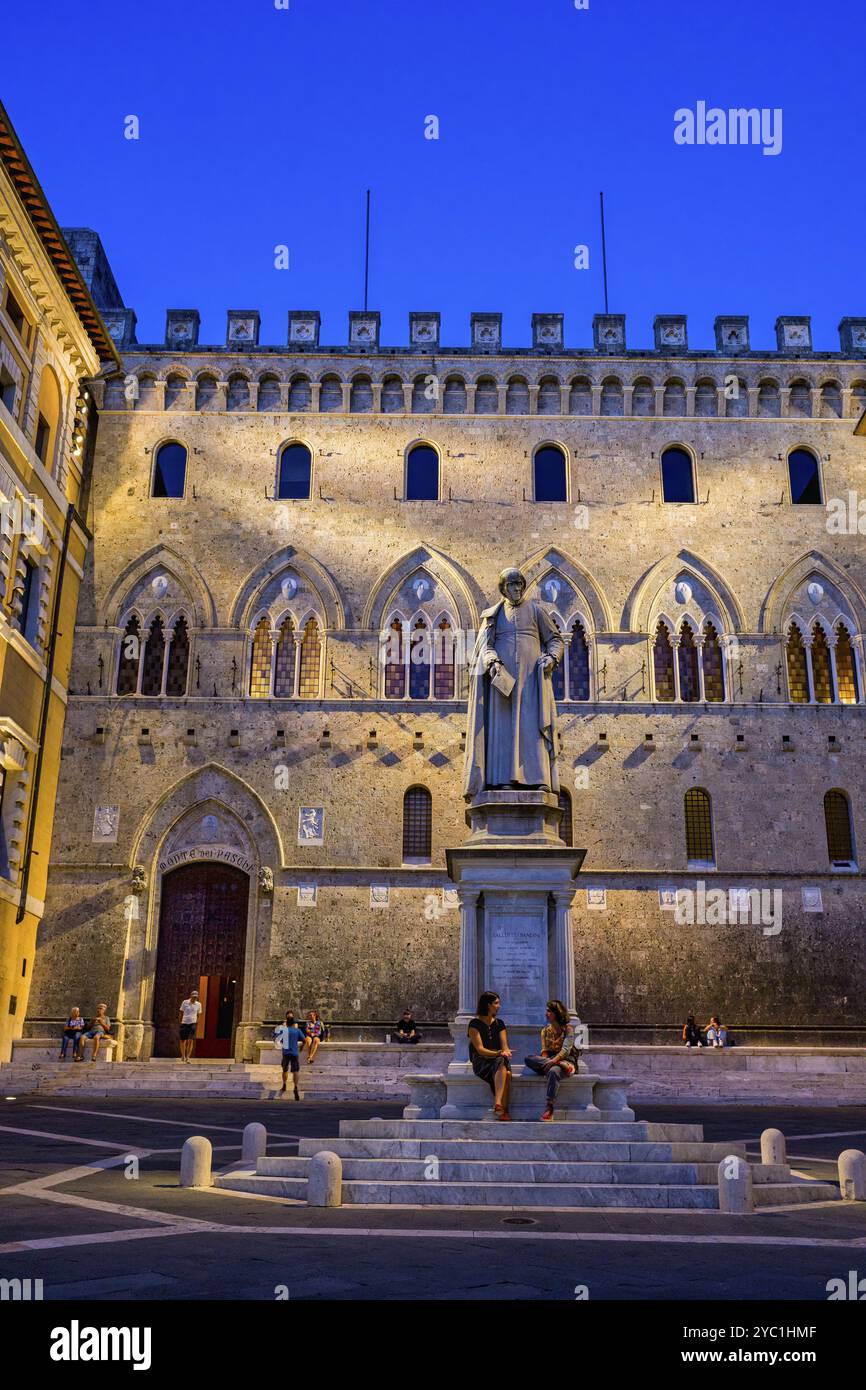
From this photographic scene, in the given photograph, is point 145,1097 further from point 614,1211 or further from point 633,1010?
point 614,1211

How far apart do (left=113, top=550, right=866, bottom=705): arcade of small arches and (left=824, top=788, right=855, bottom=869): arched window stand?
257cm

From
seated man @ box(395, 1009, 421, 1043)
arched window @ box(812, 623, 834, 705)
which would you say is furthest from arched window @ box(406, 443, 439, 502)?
seated man @ box(395, 1009, 421, 1043)

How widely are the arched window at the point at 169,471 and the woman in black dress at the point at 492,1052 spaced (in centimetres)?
2357

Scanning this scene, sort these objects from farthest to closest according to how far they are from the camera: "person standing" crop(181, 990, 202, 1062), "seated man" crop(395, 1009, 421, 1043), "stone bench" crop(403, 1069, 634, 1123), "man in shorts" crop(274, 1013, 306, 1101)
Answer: "seated man" crop(395, 1009, 421, 1043) → "person standing" crop(181, 990, 202, 1062) → "man in shorts" crop(274, 1013, 306, 1101) → "stone bench" crop(403, 1069, 634, 1123)

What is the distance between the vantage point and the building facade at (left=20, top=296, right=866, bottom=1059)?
28969 mm

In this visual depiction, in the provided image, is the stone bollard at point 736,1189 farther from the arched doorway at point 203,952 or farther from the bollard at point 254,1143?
the arched doorway at point 203,952

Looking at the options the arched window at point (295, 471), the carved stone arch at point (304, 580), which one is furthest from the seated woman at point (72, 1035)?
the arched window at point (295, 471)

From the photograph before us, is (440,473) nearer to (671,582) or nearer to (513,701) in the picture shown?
(671,582)

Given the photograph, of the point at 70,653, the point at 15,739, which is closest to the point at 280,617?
the point at 70,653

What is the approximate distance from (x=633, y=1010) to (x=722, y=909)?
322 cm

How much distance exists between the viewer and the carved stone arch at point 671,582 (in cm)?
3145

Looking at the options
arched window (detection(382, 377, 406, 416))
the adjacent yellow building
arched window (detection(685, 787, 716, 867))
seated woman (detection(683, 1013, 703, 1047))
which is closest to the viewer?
the adjacent yellow building

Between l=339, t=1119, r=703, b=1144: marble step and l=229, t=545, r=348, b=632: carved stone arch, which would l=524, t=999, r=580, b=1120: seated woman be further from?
l=229, t=545, r=348, b=632: carved stone arch
